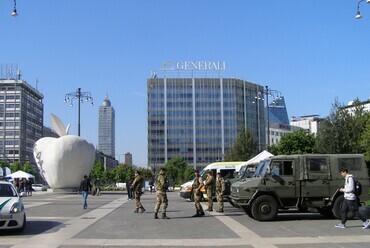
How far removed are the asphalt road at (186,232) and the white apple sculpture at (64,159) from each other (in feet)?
84.7

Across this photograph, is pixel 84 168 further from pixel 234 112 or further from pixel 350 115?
pixel 234 112

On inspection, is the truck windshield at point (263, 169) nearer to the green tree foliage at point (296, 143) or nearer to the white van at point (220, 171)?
the white van at point (220, 171)

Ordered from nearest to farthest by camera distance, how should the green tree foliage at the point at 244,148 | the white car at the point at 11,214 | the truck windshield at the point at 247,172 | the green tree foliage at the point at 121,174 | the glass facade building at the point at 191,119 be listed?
the white car at the point at 11,214, the truck windshield at the point at 247,172, the green tree foliage at the point at 244,148, the green tree foliage at the point at 121,174, the glass facade building at the point at 191,119

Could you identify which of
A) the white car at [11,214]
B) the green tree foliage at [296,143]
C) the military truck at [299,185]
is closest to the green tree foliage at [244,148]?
the green tree foliage at [296,143]

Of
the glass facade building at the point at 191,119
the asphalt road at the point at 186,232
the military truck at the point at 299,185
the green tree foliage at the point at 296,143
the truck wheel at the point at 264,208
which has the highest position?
the glass facade building at the point at 191,119

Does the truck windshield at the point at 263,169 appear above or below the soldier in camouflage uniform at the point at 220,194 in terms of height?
above

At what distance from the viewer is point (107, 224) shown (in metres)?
15.4

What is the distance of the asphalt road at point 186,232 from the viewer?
37.0 ft

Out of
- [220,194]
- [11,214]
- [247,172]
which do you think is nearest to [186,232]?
[11,214]

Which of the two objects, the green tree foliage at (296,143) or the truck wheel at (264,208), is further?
the green tree foliage at (296,143)

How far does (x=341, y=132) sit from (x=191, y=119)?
10580 centimetres

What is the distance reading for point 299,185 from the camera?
1622cm

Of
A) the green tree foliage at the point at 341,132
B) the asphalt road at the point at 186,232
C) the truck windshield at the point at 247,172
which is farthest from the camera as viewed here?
the green tree foliage at the point at 341,132

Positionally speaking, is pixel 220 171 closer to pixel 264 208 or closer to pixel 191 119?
pixel 264 208
